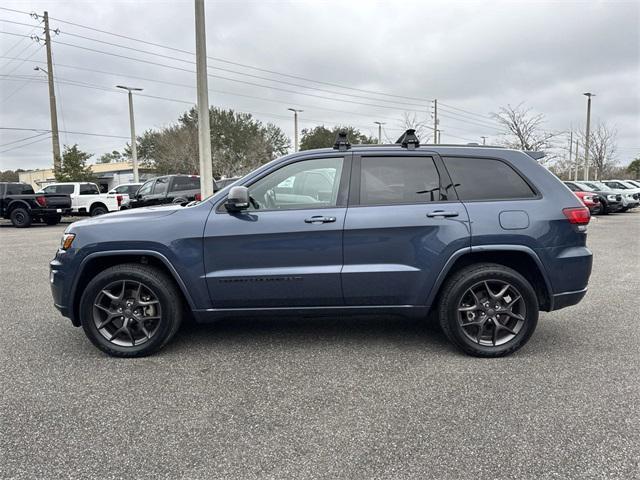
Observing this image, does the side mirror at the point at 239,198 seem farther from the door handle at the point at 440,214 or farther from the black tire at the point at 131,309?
the door handle at the point at 440,214

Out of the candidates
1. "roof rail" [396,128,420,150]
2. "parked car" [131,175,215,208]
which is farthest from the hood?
"parked car" [131,175,215,208]

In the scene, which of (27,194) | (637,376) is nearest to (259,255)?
(637,376)

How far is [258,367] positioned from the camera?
12.2 ft

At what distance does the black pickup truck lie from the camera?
17.6 meters

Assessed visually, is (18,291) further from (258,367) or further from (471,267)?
(471,267)

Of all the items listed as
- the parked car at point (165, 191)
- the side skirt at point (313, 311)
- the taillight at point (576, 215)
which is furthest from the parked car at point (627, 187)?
the side skirt at point (313, 311)

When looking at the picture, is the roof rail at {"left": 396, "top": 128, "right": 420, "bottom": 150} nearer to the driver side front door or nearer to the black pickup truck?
the driver side front door

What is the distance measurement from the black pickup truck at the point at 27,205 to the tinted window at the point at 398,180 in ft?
57.6

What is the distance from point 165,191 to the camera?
1627cm

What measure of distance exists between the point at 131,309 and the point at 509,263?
330cm

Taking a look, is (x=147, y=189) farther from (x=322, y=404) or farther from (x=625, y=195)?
Result: (x=625, y=195)

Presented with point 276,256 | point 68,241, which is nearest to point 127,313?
point 68,241

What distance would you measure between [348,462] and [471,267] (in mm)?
2056

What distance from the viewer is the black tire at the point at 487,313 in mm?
3814
